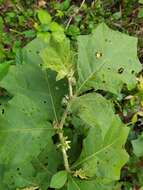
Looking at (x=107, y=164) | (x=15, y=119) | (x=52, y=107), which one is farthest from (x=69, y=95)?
(x=107, y=164)

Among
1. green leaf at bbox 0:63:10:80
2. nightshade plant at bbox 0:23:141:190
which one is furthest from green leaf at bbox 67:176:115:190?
green leaf at bbox 0:63:10:80

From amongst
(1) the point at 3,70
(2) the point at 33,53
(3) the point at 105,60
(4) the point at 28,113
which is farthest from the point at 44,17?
(4) the point at 28,113

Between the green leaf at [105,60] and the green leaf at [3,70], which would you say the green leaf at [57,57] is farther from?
the green leaf at [3,70]

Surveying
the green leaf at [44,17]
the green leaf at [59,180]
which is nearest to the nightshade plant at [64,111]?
the green leaf at [59,180]

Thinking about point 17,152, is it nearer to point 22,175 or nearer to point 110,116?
point 22,175

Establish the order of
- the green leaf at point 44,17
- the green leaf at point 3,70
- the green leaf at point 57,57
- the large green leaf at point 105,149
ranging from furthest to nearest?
the green leaf at point 44,17
the green leaf at point 3,70
the large green leaf at point 105,149
the green leaf at point 57,57

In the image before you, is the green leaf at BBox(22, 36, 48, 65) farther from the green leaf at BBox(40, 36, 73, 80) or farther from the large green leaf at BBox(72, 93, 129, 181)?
the large green leaf at BBox(72, 93, 129, 181)
